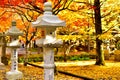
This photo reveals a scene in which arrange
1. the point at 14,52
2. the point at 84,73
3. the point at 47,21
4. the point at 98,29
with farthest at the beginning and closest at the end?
the point at 98,29
the point at 84,73
the point at 14,52
the point at 47,21

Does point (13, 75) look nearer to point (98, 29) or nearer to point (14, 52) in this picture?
point (14, 52)

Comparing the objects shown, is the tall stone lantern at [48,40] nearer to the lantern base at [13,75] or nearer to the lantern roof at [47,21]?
the lantern roof at [47,21]

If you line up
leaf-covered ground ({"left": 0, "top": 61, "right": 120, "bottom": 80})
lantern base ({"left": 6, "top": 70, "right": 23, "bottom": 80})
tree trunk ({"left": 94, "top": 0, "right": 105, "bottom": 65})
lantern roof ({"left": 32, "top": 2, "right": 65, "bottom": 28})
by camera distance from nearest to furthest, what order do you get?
lantern roof ({"left": 32, "top": 2, "right": 65, "bottom": 28})
lantern base ({"left": 6, "top": 70, "right": 23, "bottom": 80})
leaf-covered ground ({"left": 0, "top": 61, "right": 120, "bottom": 80})
tree trunk ({"left": 94, "top": 0, "right": 105, "bottom": 65})

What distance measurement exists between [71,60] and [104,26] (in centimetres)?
555

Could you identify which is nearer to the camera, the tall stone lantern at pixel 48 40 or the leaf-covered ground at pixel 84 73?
the tall stone lantern at pixel 48 40

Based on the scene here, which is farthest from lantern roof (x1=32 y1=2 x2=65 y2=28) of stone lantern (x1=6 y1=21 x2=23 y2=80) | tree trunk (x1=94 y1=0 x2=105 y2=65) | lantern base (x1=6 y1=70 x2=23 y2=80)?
tree trunk (x1=94 y1=0 x2=105 y2=65)

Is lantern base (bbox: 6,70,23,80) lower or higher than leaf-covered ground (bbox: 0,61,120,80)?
higher

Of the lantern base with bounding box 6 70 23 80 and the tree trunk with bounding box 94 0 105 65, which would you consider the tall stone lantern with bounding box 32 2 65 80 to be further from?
the tree trunk with bounding box 94 0 105 65

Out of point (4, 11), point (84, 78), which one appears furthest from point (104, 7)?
point (84, 78)

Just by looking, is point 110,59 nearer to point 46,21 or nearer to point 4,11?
point 4,11

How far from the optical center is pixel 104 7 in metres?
22.8

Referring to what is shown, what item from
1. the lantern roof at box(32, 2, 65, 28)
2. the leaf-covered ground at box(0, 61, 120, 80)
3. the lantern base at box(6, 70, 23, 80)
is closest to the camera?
the lantern roof at box(32, 2, 65, 28)

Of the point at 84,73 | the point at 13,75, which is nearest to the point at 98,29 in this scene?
the point at 84,73

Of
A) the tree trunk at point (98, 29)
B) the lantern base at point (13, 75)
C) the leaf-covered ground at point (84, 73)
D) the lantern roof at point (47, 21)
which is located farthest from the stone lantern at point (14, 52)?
the tree trunk at point (98, 29)
